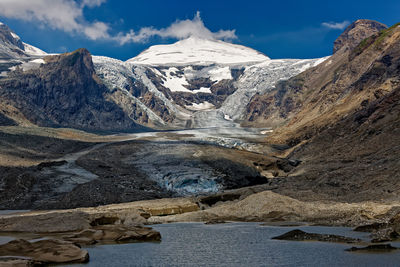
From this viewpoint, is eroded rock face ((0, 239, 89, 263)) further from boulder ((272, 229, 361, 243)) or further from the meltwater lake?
boulder ((272, 229, 361, 243))

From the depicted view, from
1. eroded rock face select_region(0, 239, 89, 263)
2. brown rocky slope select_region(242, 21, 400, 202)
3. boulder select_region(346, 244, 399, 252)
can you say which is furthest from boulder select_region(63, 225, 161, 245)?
brown rocky slope select_region(242, 21, 400, 202)

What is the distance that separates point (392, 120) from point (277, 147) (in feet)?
162

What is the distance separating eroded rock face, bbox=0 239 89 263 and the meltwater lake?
0.79m

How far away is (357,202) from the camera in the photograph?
40.5m

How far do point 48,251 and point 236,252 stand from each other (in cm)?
997

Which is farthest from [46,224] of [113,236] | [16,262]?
Answer: [16,262]

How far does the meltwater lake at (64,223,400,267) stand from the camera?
20969 mm

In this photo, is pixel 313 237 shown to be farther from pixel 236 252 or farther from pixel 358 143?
pixel 358 143

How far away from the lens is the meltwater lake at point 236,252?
68.8ft

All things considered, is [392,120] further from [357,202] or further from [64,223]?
[64,223]

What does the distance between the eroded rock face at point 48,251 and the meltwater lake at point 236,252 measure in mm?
793

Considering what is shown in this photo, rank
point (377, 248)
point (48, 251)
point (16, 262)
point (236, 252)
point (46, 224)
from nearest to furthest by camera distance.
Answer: point (16, 262)
point (377, 248)
point (48, 251)
point (236, 252)
point (46, 224)

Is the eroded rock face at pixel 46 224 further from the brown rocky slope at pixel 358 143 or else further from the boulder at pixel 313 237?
the brown rocky slope at pixel 358 143

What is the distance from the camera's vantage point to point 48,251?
22641 millimetres
